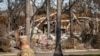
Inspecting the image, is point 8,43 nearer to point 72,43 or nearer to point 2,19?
point 72,43

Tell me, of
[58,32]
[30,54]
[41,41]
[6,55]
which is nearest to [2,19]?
[41,41]

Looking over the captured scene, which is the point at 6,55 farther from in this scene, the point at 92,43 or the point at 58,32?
the point at 92,43

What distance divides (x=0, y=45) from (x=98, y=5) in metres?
14.2

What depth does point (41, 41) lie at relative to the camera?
40.9 metres

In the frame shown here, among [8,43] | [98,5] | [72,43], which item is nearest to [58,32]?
[8,43]

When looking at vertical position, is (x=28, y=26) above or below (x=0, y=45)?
above

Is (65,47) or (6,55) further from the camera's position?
(65,47)

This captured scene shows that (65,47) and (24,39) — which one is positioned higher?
(24,39)

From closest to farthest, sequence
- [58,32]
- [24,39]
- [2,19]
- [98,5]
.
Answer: [24,39], [58,32], [98,5], [2,19]

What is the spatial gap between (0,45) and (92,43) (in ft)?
36.9

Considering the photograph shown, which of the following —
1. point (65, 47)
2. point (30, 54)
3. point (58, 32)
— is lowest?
point (65, 47)

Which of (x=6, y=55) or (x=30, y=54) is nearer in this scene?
(x=30, y=54)

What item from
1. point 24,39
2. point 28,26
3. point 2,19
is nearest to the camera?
point 24,39

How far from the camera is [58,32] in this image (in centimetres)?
2491
